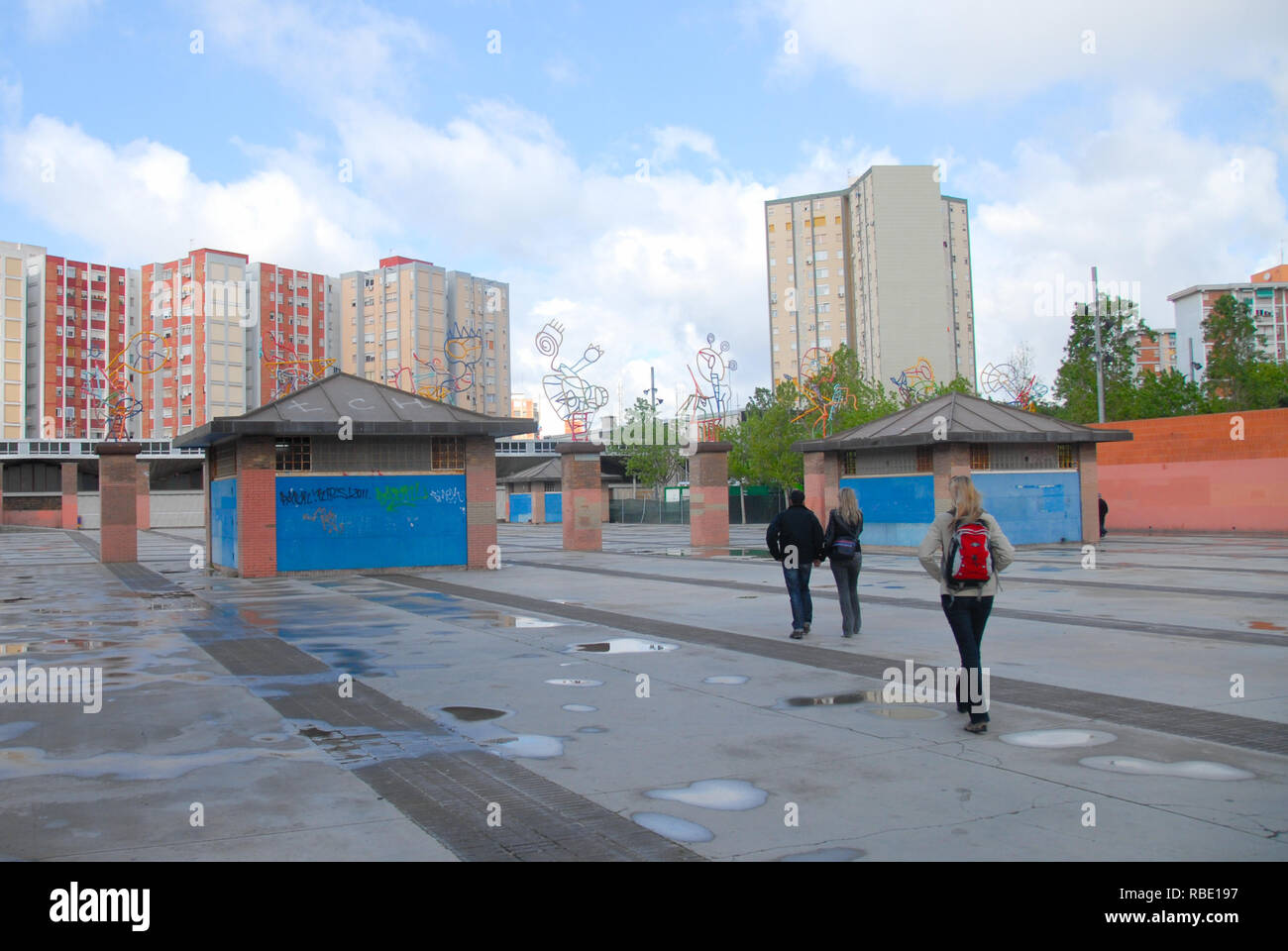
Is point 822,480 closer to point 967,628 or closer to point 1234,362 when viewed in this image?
point 967,628

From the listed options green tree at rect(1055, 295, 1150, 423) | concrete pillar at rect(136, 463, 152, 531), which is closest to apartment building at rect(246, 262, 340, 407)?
concrete pillar at rect(136, 463, 152, 531)

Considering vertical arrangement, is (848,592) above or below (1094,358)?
below

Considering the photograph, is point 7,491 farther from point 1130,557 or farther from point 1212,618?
point 1212,618

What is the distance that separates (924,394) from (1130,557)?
3137 cm

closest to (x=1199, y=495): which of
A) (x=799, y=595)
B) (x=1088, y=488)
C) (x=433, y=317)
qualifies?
(x=1088, y=488)

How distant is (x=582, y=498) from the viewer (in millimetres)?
32250

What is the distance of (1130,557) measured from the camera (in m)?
24.0

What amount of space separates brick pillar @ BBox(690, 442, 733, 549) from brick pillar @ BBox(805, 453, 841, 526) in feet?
9.60

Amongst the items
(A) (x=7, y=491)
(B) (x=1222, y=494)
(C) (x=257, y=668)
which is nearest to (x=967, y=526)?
(C) (x=257, y=668)

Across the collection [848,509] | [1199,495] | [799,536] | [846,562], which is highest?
[1199,495]

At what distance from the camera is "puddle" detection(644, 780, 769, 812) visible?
223 inches

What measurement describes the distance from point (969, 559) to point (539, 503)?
58.7 metres

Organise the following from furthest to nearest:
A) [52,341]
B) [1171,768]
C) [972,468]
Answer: [52,341], [972,468], [1171,768]

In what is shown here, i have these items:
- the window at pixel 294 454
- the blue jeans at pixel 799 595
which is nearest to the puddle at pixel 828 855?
the blue jeans at pixel 799 595
